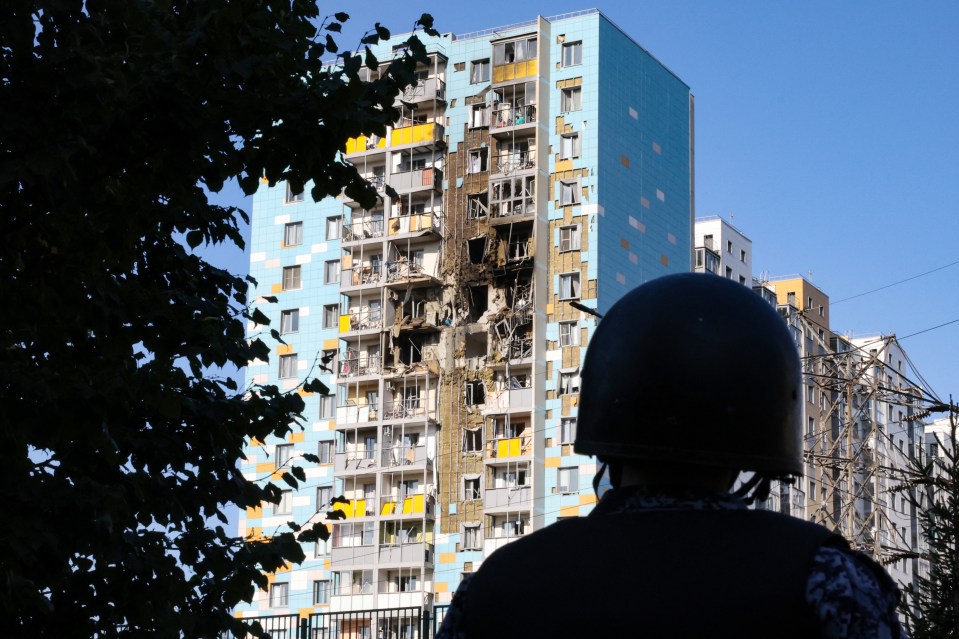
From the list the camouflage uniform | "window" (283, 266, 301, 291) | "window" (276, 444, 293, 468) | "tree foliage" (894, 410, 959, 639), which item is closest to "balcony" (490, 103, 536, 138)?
"window" (283, 266, 301, 291)

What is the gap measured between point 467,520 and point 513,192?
50.0 ft

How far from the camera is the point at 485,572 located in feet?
7.25

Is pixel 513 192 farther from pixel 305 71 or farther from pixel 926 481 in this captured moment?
pixel 305 71

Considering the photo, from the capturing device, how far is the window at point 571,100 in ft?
218

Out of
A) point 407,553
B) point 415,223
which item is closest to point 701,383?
point 407,553

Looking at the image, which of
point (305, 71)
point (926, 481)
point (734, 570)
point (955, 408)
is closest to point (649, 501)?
point (734, 570)

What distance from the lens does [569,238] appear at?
66.1 metres

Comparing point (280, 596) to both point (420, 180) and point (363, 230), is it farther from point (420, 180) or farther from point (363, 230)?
point (420, 180)

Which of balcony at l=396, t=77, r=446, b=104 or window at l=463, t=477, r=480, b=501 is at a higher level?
balcony at l=396, t=77, r=446, b=104

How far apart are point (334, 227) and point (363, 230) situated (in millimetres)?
2284

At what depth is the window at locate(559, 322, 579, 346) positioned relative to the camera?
215ft

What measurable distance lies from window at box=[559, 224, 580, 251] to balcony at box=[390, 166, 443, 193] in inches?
275

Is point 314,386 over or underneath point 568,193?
underneath

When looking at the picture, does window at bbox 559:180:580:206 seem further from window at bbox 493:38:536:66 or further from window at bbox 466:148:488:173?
window at bbox 493:38:536:66
